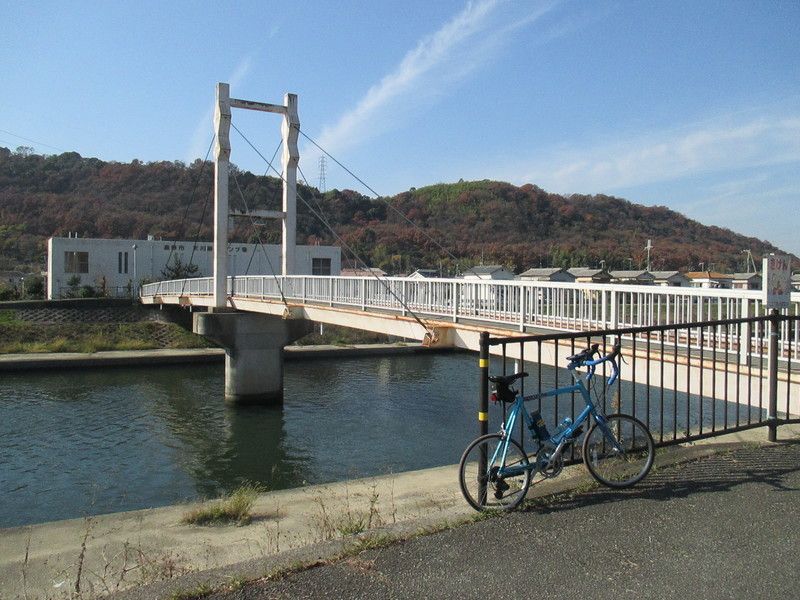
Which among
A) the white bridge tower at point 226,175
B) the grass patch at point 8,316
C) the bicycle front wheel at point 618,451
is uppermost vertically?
the white bridge tower at point 226,175

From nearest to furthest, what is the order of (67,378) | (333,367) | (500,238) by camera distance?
(67,378) < (333,367) < (500,238)

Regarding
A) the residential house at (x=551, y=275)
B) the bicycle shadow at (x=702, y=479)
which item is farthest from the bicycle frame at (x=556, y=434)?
the residential house at (x=551, y=275)

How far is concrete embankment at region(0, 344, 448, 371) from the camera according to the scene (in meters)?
28.8

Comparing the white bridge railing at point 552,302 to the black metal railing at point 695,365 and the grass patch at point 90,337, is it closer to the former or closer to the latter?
the black metal railing at point 695,365

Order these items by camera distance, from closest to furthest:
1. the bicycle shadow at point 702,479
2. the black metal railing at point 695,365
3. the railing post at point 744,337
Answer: the bicycle shadow at point 702,479
the black metal railing at point 695,365
the railing post at point 744,337

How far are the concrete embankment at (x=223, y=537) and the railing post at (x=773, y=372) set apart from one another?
0.86 feet

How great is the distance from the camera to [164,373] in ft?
Result: 95.9

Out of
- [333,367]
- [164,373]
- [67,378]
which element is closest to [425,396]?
[333,367]

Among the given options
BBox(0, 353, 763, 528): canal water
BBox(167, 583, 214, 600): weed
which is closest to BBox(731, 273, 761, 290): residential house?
BBox(0, 353, 763, 528): canal water

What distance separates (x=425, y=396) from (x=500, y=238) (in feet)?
249

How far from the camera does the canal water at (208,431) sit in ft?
42.8

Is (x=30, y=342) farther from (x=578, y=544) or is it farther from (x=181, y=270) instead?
(x=578, y=544)

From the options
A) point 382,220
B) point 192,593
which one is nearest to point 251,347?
point 192,593

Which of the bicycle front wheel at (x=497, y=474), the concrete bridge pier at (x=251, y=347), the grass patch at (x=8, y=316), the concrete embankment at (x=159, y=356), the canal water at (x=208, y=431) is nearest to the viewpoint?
the bicycle front wheel at (x=497, y=474)
